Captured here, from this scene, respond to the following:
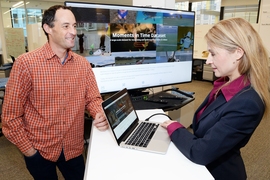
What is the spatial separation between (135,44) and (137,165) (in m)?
1.23

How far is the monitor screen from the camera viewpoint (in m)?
1.65

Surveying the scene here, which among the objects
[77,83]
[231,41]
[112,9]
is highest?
[112,9]

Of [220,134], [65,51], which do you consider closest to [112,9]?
[65,51]

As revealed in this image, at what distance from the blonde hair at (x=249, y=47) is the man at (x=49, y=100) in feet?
2.67

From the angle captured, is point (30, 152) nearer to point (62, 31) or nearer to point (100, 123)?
point (100, 123)

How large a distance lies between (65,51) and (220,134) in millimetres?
981

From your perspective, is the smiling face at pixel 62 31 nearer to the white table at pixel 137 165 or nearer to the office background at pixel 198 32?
the white table at pixel 137 165

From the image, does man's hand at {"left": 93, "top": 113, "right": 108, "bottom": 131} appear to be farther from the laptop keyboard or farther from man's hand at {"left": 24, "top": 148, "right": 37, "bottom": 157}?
man's hand at {"left": 24, "top": 148, "right": 37, "bottom": 157}

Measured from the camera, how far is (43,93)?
1.16m

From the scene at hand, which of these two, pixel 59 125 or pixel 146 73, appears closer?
pixel 59 125

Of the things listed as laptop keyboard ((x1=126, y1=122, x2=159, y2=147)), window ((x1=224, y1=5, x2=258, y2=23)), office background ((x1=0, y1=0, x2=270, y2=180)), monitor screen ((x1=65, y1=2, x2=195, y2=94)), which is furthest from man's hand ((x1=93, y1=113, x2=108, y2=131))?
window ((x1=224, y1=5, x2=258, y2=23))

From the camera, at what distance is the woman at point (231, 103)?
0.85m

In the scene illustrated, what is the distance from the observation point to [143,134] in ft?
3.81

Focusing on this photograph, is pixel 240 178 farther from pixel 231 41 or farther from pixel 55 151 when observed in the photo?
pixel 55 151
